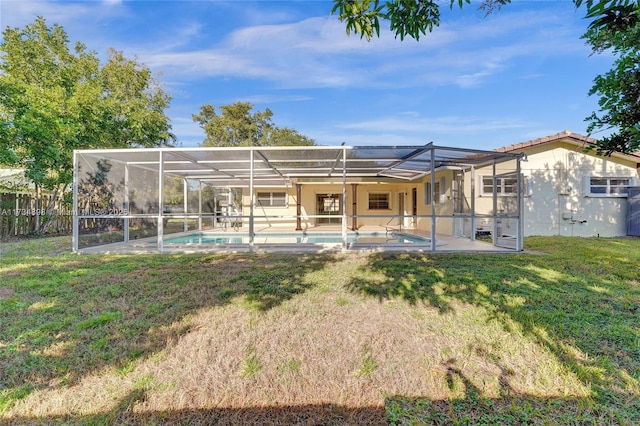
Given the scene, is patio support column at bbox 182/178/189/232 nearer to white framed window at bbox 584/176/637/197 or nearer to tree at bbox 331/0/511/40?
tree at bbox 331/0/511/40

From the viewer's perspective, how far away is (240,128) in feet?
102

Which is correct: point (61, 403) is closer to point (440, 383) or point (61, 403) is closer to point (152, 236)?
point (440, 383)

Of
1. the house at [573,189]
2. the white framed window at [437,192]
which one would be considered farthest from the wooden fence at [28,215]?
the house at [573,189]

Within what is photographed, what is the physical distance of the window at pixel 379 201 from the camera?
1779 cm

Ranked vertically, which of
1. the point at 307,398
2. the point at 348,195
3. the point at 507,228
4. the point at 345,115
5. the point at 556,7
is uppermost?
the point at 345,115

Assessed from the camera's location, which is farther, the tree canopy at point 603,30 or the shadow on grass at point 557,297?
the shadow on grass at point 557,297

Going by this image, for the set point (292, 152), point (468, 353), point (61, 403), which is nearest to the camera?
point (61, 403)

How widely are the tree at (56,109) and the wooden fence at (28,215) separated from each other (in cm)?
40

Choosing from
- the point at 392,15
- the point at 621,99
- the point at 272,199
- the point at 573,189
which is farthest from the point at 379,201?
the point at 392,15

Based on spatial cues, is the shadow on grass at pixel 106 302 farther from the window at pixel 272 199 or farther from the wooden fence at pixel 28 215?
the window at pixel 272 199

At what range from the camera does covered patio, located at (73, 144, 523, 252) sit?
8352mm

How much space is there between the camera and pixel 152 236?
11.4m

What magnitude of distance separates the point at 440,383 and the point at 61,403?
282 cm

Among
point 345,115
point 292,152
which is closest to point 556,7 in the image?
point 292,152
